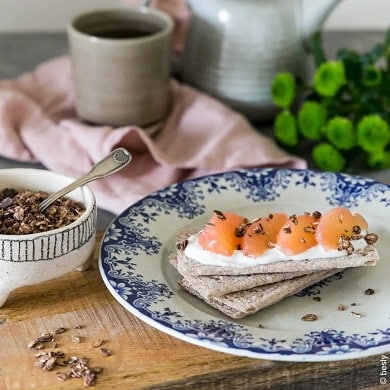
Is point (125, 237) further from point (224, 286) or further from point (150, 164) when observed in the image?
point (150, 164)

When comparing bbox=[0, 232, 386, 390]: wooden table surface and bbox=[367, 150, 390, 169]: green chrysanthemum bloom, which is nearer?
bbox=[0, 232, 386, 390]: wooden table surface

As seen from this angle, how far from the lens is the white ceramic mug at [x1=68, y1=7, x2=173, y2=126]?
1.19m

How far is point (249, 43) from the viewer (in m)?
1.25

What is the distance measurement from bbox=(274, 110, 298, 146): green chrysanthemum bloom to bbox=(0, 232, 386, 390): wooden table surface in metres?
0.45

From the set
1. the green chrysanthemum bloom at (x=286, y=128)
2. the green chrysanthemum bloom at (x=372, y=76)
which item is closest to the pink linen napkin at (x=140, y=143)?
the green chrysanthemum bloom at (x=286, y=128)

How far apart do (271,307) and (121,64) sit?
48cm

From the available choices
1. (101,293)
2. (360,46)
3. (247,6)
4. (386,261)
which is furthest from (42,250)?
(360,46)

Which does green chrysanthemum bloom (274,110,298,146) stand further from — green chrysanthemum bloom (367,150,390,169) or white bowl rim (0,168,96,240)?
white bowl rim (0,168,96,240)

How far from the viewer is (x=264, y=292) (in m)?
0.83

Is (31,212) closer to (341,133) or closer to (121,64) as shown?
(121,64)

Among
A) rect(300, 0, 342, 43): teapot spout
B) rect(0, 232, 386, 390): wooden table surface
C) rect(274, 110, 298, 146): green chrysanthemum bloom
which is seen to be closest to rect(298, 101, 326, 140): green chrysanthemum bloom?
rect(274, 110, 298, 146): green chrysanthemum bloom

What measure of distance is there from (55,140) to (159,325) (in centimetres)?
52

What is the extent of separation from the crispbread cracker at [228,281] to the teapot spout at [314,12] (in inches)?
20.8

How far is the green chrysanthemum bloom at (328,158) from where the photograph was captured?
118cm
